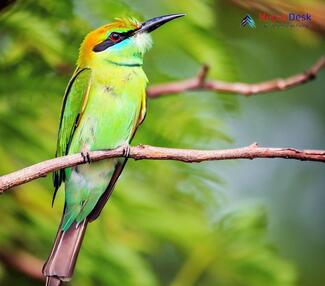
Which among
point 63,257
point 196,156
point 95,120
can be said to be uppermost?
point 196,156

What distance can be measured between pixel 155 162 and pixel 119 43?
276mm

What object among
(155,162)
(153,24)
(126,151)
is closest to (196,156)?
(126,151)

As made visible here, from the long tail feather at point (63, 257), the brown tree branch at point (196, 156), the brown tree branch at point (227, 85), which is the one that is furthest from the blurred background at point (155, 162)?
the brown tree branch at point (196, 156)

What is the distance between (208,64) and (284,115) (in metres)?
0.79

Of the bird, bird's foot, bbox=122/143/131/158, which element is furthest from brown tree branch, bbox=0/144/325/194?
the bird

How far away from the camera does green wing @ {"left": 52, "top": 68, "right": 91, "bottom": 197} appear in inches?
52.1

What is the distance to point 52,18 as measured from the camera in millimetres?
1405

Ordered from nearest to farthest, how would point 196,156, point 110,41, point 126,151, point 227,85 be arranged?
1. point 196,156
2. point 126,151
3. point 110,41
4. point 227,85

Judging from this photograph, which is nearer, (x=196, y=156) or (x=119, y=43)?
(x=196, y=156)

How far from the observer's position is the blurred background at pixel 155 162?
140 centimetres

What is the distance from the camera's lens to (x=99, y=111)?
4.44 feet

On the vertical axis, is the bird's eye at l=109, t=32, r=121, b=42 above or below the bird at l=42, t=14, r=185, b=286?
above

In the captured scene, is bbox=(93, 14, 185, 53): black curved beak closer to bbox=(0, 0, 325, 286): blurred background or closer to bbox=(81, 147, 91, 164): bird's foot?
bbox=(0, 0, 325, 286): blurred background

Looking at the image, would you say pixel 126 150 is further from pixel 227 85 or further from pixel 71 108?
pixel 227 85
